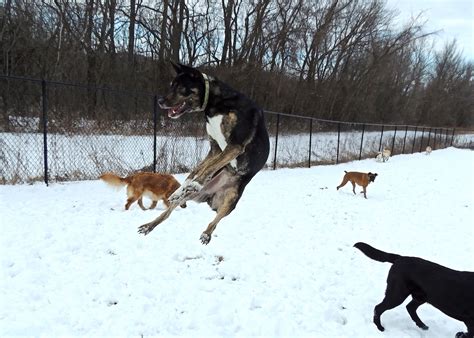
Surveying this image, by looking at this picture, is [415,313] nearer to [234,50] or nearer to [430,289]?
[430,289]

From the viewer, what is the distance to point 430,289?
377 cm

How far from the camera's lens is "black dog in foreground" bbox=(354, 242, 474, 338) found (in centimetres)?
365

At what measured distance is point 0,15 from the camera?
14.0m

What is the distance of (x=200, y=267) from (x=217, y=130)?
235cm

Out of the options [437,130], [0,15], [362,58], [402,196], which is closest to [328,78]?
[362,58]

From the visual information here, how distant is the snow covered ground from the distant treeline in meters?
6.03

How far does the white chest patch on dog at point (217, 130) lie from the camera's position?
3137mm

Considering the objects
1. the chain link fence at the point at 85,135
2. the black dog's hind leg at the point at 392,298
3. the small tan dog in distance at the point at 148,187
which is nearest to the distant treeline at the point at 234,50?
the chain link fence at the point at 85,135

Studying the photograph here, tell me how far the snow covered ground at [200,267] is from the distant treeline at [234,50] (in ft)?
19.8

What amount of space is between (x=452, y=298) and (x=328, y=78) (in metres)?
27.1

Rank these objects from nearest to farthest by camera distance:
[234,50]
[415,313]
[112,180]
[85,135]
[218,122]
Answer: [218,122], [415,313], [112,180], [85,135], [234,50]

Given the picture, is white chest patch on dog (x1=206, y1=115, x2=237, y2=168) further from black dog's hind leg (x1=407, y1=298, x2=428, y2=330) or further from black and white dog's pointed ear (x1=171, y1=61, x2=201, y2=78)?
black dog's hind leg (x1=407, y1=298, x2=428, y2=330)

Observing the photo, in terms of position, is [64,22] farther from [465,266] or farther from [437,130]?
[437,130]

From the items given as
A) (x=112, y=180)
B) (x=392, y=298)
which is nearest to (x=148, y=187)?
(x=112, y=180)
